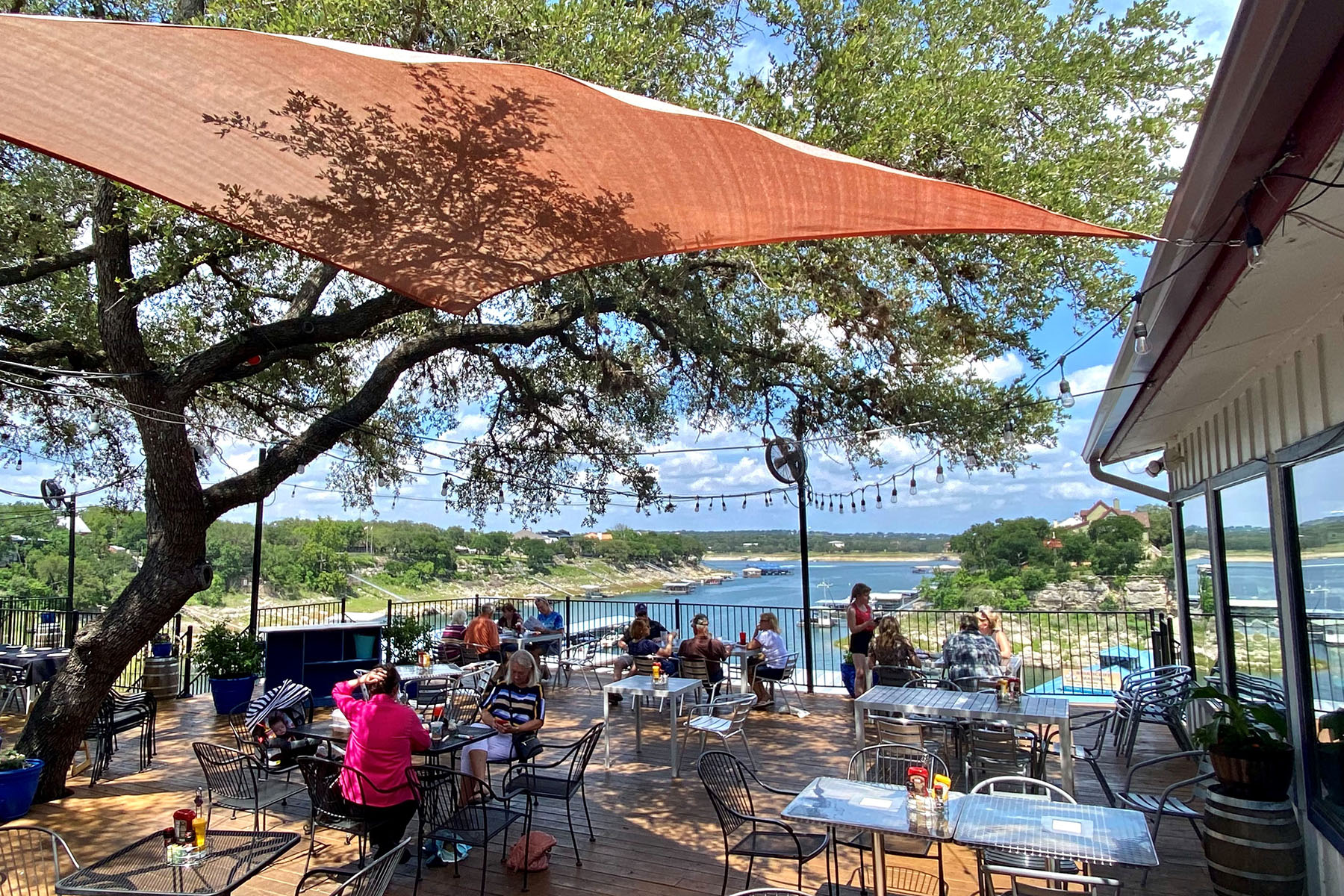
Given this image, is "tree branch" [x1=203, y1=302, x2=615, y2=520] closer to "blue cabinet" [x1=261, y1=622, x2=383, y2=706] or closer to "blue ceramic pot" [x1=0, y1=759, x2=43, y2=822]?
"blue ceramic pot" [x1=0, y1=759, x2=43, y2=822]

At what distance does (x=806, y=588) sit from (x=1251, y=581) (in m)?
5.27

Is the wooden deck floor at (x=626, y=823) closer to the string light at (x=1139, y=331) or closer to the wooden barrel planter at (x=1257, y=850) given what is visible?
the wooden barrel planter at (x=1257, y=850)

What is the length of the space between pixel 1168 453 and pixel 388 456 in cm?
858

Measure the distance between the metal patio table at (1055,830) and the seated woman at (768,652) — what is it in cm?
493

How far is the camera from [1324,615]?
3850 millimetres

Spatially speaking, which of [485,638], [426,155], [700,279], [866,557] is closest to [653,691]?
[700,279]

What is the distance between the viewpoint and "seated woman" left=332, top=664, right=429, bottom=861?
386 centimetres

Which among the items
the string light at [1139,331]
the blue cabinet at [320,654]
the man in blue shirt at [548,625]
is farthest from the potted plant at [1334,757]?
the blue cabinet at [320,654]

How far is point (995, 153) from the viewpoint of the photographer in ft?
16.9

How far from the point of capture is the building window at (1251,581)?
15.4ft

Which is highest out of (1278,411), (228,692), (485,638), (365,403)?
(365,403)

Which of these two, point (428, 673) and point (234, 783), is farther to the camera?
point (428, 673)

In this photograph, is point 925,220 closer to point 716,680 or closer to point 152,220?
point 152,220

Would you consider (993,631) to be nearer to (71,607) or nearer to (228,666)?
(228,666)
